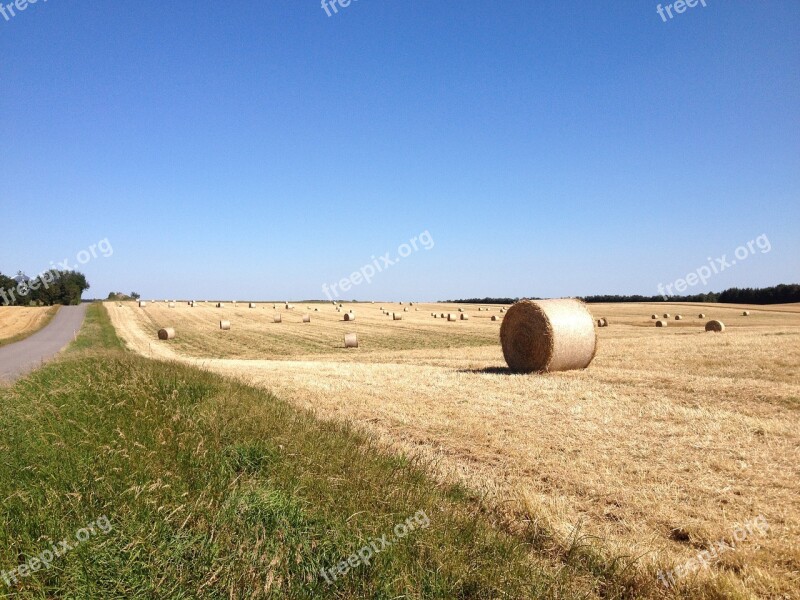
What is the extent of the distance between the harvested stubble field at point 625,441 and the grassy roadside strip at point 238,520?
96 centimetres

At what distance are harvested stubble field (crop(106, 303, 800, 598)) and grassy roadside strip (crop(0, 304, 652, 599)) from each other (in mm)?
964

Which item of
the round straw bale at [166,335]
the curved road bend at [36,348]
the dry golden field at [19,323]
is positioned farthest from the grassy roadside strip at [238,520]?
the dry golden field at [19,323]

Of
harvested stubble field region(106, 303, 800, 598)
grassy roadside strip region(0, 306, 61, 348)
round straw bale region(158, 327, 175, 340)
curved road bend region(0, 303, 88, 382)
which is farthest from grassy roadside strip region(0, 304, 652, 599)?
grassy roadside strip region(0, 306, 61, 348)

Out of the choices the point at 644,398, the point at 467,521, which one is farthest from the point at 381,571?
the point at 644,398

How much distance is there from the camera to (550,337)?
55.1 feet

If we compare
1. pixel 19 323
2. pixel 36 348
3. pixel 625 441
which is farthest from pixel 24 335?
pixel 625 441

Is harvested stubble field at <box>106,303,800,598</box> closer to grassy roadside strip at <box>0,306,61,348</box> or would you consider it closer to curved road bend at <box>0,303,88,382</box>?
curved road bend at <box>0,303,88,382</box>

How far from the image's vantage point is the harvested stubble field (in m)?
4.79

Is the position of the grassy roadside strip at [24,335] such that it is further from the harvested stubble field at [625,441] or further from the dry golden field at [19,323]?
the harvested stubble field at [625,441]

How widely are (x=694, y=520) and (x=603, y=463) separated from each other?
183 cm

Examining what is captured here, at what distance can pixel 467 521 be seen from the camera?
4340mm

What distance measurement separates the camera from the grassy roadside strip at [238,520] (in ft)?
10.8

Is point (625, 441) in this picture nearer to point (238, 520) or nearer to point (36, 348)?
point (238, 520)

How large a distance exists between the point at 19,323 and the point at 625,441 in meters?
61.3
